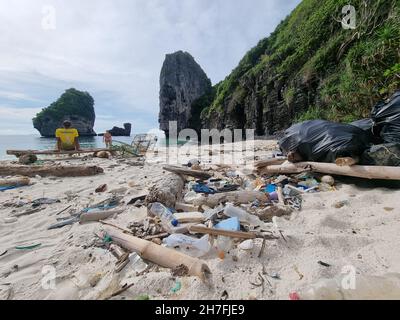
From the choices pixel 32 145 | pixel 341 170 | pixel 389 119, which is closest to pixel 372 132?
pixel 389 119

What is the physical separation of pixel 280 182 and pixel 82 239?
2.47m

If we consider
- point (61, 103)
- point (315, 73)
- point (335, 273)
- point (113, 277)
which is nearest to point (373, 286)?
point (335, 273)

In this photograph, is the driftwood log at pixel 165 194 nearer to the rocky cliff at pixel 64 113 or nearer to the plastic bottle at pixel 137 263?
the plastic bottle at pixel 137 263

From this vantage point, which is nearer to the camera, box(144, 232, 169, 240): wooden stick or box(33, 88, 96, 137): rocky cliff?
box(144, 232, 169, 240): wooden stick

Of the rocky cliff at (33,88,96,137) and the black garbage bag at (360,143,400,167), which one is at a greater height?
the rocky cliff at (33,88,96,137)

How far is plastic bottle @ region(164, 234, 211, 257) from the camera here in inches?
58.9

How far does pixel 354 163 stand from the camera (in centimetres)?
249

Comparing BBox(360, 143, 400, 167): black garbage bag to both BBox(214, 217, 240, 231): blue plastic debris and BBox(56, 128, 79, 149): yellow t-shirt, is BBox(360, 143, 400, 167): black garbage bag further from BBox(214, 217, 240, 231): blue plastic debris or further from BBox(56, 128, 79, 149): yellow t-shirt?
BBox(56, 128, 79, 149): yellow t-shirt

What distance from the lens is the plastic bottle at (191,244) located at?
1.50 meters

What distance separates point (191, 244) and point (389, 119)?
2.86 m

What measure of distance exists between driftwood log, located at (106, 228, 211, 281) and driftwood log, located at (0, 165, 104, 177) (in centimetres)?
333

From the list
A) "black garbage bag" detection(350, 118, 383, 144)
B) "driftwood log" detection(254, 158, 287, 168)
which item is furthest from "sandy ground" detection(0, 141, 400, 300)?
"driftwood log" detection(254, 158, 287, 168)
